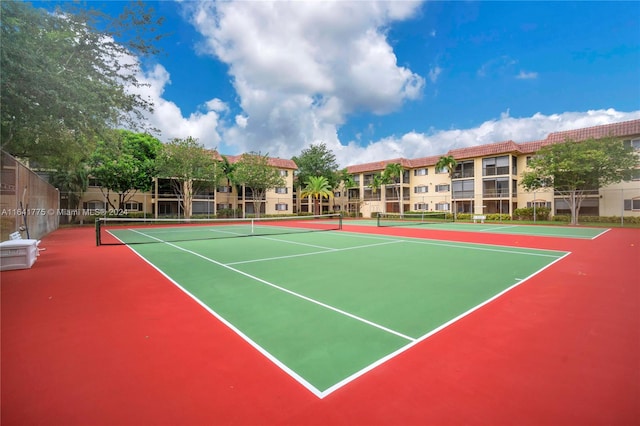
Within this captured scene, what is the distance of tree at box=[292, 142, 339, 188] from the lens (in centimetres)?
5919

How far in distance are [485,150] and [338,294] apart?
44.8 meters

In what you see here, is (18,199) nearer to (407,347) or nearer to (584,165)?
(407,347)

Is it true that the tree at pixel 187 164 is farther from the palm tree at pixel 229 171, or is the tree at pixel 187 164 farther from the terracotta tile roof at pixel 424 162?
the terracotta tile roof at pixel 424 162

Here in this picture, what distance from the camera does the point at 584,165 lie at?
2977 cm

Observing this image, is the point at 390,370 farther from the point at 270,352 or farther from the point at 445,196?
the point at 445,196

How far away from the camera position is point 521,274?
28.9ft

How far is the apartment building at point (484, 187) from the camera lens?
33.4 meters

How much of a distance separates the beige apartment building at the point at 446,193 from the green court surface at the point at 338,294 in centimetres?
3146

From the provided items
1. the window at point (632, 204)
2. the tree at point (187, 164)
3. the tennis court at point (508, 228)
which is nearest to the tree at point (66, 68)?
the tennis court at point (508, 228)

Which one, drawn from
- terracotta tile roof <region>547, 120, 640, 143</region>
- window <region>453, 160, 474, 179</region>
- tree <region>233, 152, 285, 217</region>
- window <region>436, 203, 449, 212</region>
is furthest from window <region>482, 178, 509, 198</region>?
tree <region>233, 152, 285, 217</region>

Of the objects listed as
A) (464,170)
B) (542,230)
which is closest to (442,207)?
(464,170)

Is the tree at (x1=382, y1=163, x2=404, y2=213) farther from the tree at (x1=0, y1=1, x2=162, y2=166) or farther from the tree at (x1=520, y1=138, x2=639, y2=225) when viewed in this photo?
the tree at (x1=0, y1=1, x2=162, y2=166)

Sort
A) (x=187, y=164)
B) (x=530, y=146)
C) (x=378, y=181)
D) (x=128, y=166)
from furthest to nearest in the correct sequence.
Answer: (x=378, y=181)
(x=530, y=146)
(x=187, y=164)
(x=128, y=166)

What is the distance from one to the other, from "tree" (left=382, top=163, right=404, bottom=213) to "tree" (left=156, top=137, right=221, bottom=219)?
26.7m
